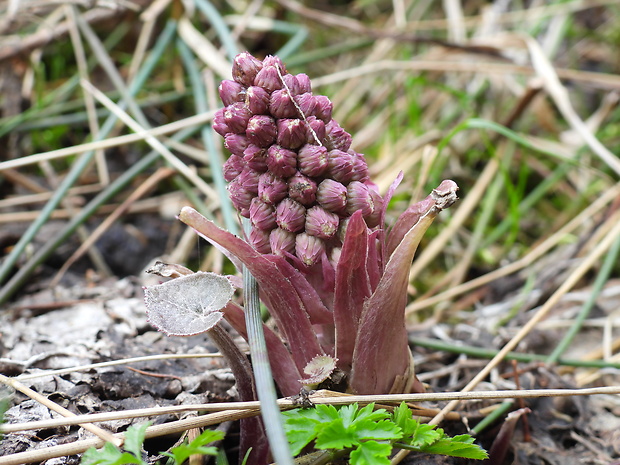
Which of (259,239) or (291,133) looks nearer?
(291,133)

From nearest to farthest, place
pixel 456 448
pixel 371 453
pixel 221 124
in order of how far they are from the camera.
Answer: pixel 371 453, pixel 456 448, pixel 221 124

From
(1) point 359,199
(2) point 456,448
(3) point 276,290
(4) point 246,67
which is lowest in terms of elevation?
(2) point 456,448

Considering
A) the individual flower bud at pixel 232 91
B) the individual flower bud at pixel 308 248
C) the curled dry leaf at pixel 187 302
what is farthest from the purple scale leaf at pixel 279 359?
the individual flower bud at pixel 232 91

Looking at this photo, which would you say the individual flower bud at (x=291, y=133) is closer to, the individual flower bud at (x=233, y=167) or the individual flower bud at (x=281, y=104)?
the individual flower bud at (x=281, y=104)

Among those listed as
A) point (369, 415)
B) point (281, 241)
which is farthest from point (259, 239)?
point (369, 415)

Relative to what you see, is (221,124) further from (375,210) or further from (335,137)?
(375,210)

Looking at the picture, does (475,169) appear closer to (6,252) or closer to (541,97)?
(541,97)

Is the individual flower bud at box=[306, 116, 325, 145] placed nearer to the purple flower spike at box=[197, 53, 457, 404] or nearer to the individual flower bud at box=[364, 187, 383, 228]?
the purple flower spike at box=[197, 53, 457, 404]
